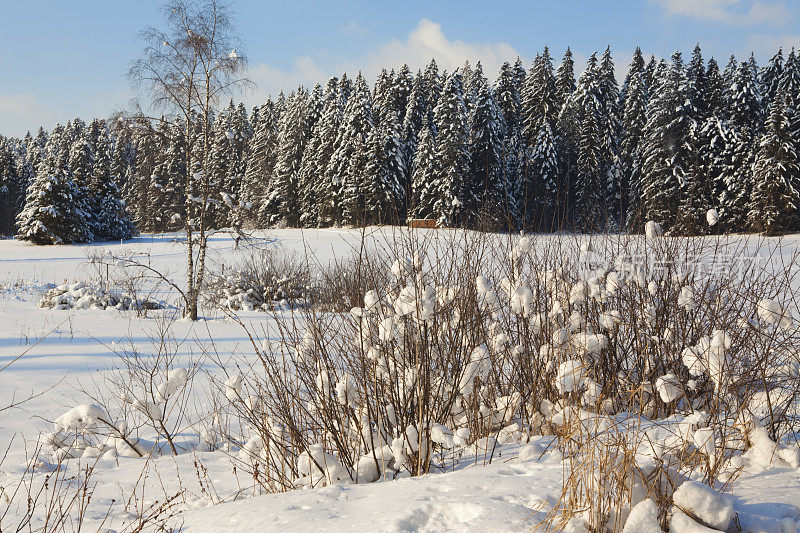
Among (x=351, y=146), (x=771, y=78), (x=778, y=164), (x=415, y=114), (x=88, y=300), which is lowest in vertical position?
(x=88, y=300)

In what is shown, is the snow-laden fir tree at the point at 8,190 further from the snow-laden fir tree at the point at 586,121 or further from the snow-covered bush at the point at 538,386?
the snow-covered bush at the point at 538,386

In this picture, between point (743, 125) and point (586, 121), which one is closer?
point (743, 125)

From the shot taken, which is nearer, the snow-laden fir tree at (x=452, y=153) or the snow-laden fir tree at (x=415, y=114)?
the snow-laden fir tree at (x=452, y=153)

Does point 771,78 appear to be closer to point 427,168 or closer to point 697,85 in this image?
point 697,85

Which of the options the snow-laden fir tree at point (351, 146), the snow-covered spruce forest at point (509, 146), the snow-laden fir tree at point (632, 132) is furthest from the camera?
the snow-laden fir tree at point (632, 132)

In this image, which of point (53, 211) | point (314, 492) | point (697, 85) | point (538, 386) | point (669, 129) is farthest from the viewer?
point (697, 85)

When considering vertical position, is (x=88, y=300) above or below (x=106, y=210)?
below

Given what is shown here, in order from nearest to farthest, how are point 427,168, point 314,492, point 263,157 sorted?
1. point 314,492
2. point 427,168
3. point 263,157

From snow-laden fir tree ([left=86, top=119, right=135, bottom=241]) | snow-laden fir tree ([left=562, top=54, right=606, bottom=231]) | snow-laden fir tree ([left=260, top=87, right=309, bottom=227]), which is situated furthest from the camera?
snow-laden fir tree ([left=260, top=87, right=309, bottom=227])

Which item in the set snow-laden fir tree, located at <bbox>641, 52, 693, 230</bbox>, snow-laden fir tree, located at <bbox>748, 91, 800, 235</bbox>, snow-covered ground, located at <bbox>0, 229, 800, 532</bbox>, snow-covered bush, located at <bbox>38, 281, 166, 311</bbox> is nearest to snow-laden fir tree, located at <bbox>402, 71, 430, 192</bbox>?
snow-laden fir tree, located at <bbox>641, 52, 693, 230</bbox>

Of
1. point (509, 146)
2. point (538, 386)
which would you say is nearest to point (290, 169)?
point (509, 146)

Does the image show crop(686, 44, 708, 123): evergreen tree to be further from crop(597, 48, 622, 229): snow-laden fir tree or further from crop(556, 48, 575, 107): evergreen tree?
crop(556, 48, 575, 107): evergreen tree

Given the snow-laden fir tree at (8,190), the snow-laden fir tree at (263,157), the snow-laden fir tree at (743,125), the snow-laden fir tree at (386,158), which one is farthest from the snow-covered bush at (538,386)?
the snow-laden fir tree at (8,190)

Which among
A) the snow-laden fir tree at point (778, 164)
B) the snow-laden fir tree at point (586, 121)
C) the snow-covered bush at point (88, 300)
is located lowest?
the snow-covered bush at point (88, 300)
